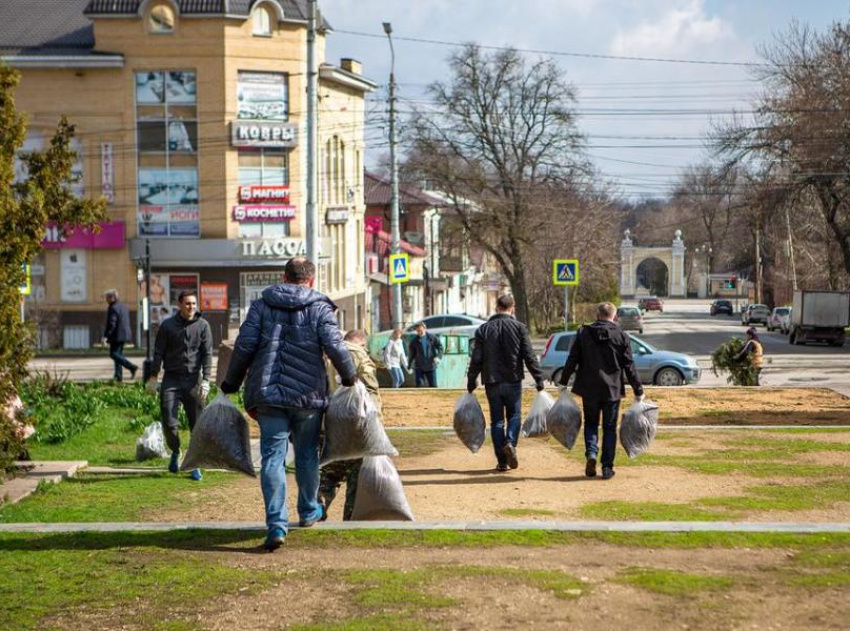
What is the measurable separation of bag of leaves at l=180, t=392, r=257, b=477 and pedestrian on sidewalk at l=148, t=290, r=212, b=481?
3.44 metres

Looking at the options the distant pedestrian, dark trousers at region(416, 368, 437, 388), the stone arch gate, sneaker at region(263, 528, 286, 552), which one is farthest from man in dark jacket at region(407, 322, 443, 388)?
the stone arch gate

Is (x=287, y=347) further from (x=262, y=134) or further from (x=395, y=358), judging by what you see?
(x=262, y=134)

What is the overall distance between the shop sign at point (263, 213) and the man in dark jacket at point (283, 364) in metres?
40.0

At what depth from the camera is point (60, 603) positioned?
670 centimetres

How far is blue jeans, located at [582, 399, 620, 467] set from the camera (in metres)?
11.5

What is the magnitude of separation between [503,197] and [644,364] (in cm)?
3248

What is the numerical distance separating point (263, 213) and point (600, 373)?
3728 cm

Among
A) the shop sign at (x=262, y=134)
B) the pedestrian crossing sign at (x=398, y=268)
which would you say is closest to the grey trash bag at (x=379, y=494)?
the pedestrian crossing sign at (x=398, y=268)

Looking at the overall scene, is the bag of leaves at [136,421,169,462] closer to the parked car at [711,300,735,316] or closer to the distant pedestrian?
the distant pedestrian

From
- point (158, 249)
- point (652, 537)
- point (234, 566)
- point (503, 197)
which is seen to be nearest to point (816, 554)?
point (652, 537)

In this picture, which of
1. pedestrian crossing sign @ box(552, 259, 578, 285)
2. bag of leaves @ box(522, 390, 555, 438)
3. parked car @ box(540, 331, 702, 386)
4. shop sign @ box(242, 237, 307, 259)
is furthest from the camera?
shop sign @ box(242, 237, 307, 259)

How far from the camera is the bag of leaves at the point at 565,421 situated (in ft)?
40.4

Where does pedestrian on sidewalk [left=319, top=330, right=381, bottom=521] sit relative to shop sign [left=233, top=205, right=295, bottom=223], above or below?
below

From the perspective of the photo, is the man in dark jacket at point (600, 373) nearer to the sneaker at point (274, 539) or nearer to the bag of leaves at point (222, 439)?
the bag of leaves at point (222, 439)
